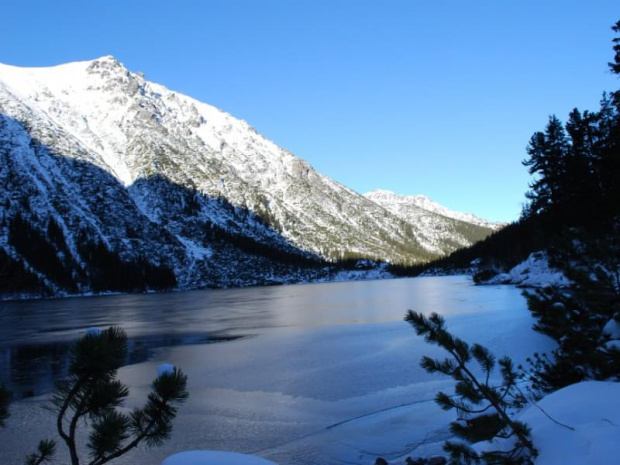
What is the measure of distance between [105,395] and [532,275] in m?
70.6

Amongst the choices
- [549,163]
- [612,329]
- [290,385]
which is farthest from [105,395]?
[549,163]

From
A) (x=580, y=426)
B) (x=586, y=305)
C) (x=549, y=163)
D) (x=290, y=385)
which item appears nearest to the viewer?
(x=580, y=426)

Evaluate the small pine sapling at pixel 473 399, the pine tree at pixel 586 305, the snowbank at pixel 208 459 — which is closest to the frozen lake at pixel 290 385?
the pine tree at pixel 586 305

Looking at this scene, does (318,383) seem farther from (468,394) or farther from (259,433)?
(468,394)

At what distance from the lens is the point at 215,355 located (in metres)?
27.0

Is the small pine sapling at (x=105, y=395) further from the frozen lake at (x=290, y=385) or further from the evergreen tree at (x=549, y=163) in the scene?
the evergreen tree at (x=549, y=163)

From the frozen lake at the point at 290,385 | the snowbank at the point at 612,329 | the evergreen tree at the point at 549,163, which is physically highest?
the evergreen tree at the point at 549,163

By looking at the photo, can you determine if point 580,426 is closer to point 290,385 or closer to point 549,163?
Answer: point 290,385

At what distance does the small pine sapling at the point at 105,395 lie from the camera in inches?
144

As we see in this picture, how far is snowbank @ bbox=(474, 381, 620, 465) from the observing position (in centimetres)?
415

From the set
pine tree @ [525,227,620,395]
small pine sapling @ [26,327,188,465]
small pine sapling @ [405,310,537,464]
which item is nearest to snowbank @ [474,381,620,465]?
small pine sapling @ [405,310,537,464]

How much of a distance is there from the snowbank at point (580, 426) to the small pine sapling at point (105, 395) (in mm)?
3783

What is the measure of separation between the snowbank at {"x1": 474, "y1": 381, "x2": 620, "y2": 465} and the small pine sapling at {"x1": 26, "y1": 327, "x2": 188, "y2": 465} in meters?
3.78

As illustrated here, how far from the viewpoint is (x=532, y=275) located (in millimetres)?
65188
